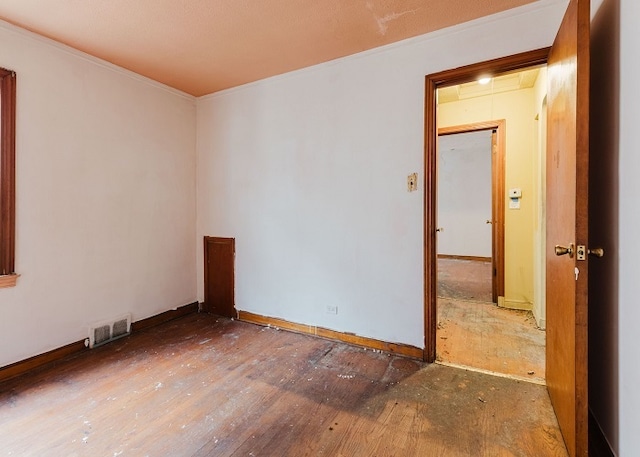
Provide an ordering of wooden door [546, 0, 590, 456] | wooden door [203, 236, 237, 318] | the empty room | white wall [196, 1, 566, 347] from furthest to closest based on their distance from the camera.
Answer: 1. wooden door [203, 236, 237, 318]
2. white wall [196, 1, 566, 347]
3. the empty room
4. wooden door [546, 0, 590, 456]

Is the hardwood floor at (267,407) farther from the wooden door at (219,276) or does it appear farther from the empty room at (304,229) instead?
the wooden door at (219,276)

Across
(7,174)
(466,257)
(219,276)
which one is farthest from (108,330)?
(466,257)

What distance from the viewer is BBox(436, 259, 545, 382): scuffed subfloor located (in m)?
2.38

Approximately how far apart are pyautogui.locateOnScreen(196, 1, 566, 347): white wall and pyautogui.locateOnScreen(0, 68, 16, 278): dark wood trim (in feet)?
5.32

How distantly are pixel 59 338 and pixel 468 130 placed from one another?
15.0 feet

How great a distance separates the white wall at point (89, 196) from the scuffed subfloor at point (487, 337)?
279 centimetres

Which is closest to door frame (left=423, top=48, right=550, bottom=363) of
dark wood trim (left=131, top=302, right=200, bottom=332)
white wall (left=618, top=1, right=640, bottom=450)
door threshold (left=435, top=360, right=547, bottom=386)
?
door threshold (left=435, top=360, right=547, bottom=386)

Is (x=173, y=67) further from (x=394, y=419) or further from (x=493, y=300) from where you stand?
(x=493, y=300)

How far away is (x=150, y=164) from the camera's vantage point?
3.17 metres

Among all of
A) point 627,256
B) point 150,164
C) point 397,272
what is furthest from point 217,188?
point 627,256

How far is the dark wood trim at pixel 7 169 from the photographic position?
7.13 ft

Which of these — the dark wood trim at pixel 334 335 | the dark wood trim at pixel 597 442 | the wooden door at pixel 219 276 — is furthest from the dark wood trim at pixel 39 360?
the dark wood trim at pixel 597 442

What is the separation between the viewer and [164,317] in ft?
10.9

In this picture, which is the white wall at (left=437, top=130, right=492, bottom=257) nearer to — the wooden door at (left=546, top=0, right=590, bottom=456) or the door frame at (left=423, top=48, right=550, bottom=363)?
the door frame at (left=423, top=48, right=550, bottom=363)
